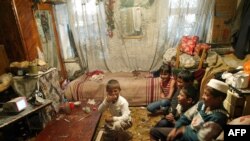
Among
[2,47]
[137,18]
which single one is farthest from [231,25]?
[2,47]

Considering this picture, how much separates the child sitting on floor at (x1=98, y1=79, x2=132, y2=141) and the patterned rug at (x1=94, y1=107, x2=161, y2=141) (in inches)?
10.2

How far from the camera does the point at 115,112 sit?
7.18ft

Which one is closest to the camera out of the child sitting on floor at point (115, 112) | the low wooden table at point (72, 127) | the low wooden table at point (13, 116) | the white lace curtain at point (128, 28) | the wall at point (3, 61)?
the low wooden table at point (72, 127)

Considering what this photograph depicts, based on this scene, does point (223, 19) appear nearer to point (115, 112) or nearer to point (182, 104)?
point (182, 104)

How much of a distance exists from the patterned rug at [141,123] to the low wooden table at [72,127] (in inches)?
18.2

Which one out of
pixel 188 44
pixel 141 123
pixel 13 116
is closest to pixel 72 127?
pixel 13 116

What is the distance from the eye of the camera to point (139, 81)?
326 cm

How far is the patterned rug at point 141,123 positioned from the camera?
7.86 feet

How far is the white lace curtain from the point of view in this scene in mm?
3566

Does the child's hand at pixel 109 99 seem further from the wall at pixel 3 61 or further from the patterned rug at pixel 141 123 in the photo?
the wall at pixel 3 61

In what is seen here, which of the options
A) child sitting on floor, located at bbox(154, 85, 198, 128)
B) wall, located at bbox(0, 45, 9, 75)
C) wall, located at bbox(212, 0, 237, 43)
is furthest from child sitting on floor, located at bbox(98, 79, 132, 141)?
wall, located at bbox(212, 0, 237, 43)

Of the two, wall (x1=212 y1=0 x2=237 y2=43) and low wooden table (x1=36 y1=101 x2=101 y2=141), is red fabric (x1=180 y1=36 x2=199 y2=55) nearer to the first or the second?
wall (x1=212 y1=0 x2=237 y2=43)

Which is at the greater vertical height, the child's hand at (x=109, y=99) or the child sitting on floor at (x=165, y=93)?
the child's hand at (x=109, y=99)

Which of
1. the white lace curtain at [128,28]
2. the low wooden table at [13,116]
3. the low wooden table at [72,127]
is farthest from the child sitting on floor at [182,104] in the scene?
the white lace curtain at [128,28]
